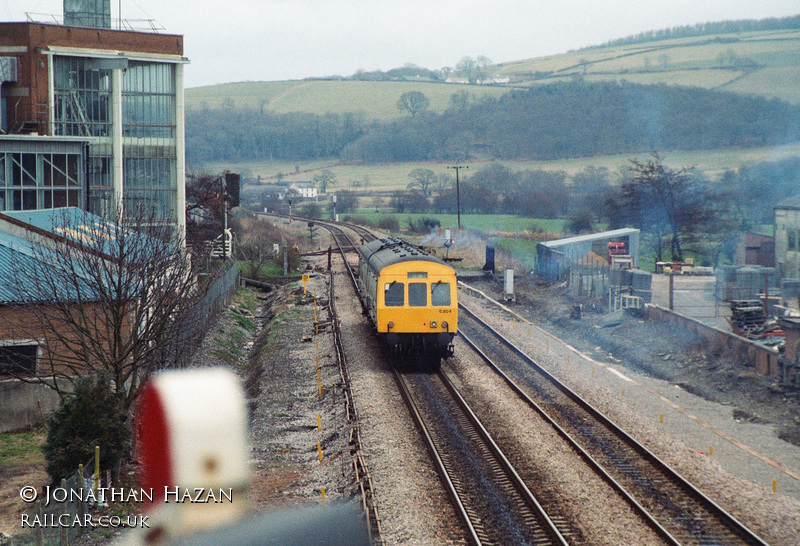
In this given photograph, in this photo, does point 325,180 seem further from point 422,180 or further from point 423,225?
point 423,225

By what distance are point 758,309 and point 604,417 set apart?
37.9 feet

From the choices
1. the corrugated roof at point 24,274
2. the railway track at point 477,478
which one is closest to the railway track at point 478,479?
the railway track at point 477,478

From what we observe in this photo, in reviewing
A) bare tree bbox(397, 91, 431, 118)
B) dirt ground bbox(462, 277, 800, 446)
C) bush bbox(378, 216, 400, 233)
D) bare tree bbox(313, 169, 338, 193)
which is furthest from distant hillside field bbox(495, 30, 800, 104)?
bare tree bbox(313, 169, 338, 193)

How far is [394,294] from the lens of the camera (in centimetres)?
A: 1988

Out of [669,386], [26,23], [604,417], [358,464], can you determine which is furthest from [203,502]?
[26,23]

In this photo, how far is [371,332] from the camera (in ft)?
84.8

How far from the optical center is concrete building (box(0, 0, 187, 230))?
31359mm

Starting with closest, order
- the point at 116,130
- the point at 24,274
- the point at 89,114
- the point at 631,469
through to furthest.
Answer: the point at 631,469 → the point at 24,274 → the point at 89,114 → the point at 116,130

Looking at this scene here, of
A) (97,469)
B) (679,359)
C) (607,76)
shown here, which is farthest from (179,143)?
(607,76)

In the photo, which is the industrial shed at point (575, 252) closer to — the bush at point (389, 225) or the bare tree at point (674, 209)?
the bare tree at point (674, 209)

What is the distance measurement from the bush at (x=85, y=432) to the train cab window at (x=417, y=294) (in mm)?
8887

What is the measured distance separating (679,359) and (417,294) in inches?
344

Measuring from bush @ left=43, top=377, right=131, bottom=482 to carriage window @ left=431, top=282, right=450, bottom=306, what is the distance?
9270 mm

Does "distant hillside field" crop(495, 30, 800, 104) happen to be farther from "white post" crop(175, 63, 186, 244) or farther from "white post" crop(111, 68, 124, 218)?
"white post" crop(111, 68, 124, 218)
